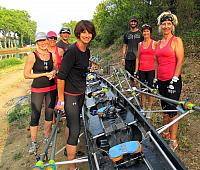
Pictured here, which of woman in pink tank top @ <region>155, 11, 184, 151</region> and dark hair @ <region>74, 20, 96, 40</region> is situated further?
woman in pink tank top @ <region>155, 11, 184, 151</region>

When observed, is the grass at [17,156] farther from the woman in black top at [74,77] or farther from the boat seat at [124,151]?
the boat seat at [124,151]

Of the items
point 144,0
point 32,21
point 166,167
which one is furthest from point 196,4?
point 32,21

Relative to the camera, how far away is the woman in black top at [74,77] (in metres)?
2.81

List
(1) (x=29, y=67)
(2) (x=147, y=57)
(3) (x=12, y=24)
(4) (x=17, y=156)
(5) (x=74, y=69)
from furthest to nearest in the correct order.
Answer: (3) (x=12, y=24) → (2) (x=147, y=57) → (4) (x=17, y=156) → (1) (x=29, y=67) → (5) (x=74, y=69)

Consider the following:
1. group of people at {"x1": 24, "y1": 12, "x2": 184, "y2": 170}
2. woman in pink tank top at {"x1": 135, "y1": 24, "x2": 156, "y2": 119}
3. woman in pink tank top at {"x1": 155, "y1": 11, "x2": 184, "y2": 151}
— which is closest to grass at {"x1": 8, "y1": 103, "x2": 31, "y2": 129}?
group of people at {"x1": 24, "y1": 12, "x2": 184, "y2": 170}

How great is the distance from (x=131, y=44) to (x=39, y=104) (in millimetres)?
2876

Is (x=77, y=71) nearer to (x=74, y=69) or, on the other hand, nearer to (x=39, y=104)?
(x=74, y=69)

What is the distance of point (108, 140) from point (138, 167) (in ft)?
2.54

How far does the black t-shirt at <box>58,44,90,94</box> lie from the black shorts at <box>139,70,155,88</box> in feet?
7.53

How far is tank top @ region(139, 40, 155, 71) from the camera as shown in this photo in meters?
4.91

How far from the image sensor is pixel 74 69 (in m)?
2.95

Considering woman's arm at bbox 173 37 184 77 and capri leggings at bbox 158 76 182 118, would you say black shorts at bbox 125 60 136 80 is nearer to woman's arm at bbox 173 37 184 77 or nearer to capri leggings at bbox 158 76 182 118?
capri leggings at bbox 158 76 182 118

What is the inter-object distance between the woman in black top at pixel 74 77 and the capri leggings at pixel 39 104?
3.82 ft

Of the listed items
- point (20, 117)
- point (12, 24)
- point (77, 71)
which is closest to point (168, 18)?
point (77, 71)
